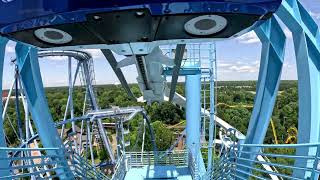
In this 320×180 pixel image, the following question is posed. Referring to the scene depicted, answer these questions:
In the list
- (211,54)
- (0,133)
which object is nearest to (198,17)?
(0,133)

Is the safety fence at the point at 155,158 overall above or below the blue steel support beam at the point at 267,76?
below

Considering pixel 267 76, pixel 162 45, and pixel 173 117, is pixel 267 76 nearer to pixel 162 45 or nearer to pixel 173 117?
pixel 162 45

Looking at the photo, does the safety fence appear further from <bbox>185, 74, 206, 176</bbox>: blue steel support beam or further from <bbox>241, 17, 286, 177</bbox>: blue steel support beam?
<bbox>241, 17, 286, 177</bbox>: blue steel support beam

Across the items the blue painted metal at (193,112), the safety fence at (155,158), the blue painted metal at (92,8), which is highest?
the blue painted metal at (92,8)

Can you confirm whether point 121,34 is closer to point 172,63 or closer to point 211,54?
point 172,63

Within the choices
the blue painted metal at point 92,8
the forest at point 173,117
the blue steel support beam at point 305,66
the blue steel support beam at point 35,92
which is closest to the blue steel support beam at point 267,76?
the blue steel support beam at point 305,66

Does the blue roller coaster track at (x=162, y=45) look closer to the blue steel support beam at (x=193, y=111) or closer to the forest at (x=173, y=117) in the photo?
the blue steel support beam at (x=193, y=111)

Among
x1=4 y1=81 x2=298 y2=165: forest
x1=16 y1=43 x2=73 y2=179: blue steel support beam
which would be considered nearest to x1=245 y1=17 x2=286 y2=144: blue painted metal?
x1=16 y1=43 x2=73 y2=179: blue steel support beam

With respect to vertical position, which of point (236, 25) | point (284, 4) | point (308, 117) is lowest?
point (308, 117)
